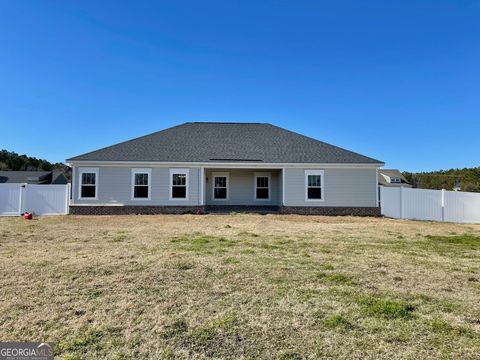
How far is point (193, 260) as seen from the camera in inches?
279

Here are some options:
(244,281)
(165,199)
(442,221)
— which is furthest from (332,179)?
(244,281)

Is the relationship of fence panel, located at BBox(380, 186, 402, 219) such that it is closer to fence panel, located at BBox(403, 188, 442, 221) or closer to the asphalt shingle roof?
fence panel, located at BBox(403, 188, 442, 221)

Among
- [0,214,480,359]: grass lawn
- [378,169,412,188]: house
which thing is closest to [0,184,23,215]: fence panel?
[0,214,480,359]: grass lawn

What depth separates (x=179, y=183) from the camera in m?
20.5

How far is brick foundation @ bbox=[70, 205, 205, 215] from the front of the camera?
776 inches

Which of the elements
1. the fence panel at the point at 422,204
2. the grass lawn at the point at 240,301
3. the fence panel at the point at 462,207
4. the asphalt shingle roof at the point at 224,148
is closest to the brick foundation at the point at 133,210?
the asphalt shingle roof at the point at 224,148

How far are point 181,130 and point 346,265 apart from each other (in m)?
19.1

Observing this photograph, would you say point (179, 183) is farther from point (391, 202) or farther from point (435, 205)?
Result: point (435, 205)

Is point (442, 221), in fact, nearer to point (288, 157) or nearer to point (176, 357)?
point (288, 157)

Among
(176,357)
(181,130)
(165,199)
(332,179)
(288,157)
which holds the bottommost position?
(176,357)

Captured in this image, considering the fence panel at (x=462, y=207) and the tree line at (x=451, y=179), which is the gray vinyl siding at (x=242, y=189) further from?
the tree line at (x=451, y=179)

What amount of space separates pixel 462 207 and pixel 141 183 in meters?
17.5

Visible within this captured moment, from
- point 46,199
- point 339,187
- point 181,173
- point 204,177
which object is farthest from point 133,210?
point 339,187

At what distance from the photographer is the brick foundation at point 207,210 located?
64.7 ft
